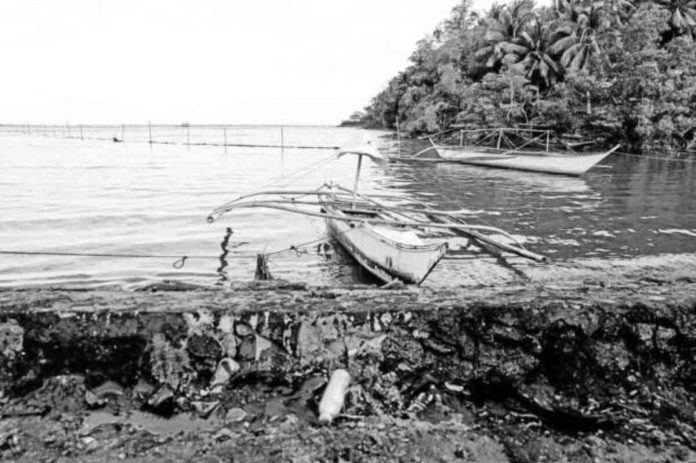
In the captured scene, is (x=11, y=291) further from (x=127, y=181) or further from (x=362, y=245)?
(x=127, y=181)

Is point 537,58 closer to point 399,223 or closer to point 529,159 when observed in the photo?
point 529,159

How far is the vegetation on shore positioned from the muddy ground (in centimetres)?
3446

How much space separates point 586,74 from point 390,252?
109 ft

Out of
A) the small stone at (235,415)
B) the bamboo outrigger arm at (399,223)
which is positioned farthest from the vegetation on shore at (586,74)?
the small stone at (235,415)

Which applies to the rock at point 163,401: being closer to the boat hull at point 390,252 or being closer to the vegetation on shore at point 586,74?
the boat hull at point 390,252

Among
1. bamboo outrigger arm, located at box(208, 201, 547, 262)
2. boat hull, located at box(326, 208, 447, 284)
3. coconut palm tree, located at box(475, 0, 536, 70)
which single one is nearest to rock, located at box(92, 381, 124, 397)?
boat hull, located at box(326, 208, 447, 284)

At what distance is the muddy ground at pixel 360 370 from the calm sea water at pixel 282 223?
18.2 ft

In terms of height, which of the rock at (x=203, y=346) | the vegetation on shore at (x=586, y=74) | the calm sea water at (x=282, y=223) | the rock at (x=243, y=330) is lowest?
the calm sea water at (x=282, y=223)

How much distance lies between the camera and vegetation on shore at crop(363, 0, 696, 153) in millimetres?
32062

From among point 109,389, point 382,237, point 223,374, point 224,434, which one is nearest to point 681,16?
point 382,237

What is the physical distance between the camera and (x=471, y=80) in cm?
5209

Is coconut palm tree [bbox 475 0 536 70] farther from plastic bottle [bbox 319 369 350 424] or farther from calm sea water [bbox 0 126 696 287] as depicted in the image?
plastic bottle [bbox 319 369 350 424]

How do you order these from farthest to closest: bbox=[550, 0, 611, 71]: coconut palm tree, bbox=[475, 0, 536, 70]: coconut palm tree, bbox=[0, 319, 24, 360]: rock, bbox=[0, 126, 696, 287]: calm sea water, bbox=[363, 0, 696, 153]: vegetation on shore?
bbox=[475, 0, 536, 70]: coconut palm tree < bbox=[550, 0, 611, 71]: coconut palm tree < bbox=[363, 0, 696, 153]: vegetation on shore < bbox=[0, 126, 696, 287]: calm sea water < bbox=[0, 319, 24, 360]: rock

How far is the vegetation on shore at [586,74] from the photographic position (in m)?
32.1
